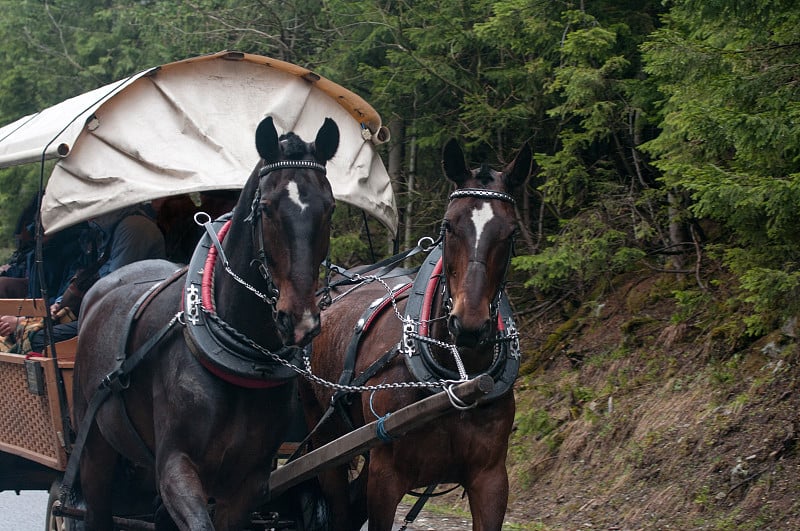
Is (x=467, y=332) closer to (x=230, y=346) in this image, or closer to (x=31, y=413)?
(x=230, y=346)

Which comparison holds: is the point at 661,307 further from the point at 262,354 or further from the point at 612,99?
the point at 262,354

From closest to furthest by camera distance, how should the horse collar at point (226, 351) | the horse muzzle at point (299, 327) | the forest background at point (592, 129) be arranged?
1. the horse muzzle at point (299, 327)
2. the horse collar at point (226, 351)
3. the forest background at point (592, 129)

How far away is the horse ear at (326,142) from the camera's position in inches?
183

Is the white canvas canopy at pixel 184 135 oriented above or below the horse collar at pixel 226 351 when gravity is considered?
above

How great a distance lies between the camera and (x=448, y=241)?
4.89 metres

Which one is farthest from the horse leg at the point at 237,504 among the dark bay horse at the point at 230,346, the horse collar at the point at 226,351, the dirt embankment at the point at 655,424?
the dirt embankment at the point at 655,424

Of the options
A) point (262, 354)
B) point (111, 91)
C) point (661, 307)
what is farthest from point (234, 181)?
point (661, 307)

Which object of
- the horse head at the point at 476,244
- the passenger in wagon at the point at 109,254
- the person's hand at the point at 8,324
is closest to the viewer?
the horse head at the point at 476,244

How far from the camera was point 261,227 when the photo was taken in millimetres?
4484

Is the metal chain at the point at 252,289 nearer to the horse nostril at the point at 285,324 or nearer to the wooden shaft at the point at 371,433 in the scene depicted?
the horse nostril at the point at 285,324

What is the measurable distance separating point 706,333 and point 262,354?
561 centimetres

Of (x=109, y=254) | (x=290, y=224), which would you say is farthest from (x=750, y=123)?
(x=109, y=254)

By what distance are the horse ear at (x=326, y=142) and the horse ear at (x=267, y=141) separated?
0.18 m

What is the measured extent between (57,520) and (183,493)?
2523 mm
